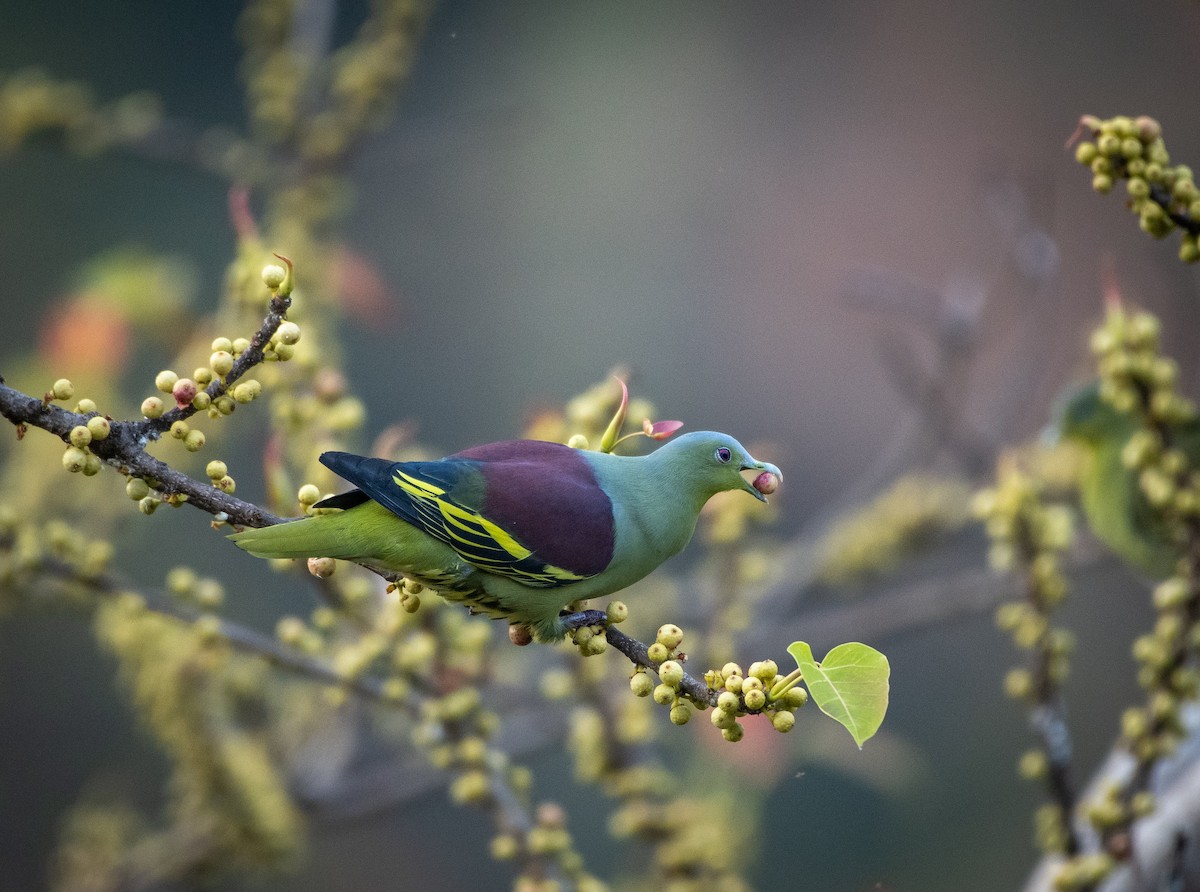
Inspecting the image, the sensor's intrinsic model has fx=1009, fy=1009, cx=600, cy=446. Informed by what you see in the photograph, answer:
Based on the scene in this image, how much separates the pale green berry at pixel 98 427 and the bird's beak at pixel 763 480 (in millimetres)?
482

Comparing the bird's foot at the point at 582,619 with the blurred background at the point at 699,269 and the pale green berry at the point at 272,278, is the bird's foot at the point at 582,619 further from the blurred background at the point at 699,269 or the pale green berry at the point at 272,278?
the blurred background at the point at 699,269

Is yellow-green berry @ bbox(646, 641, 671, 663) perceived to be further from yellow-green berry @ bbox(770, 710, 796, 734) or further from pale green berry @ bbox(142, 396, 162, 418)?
pale green berry @ bbox(142, 396, 162, 418)

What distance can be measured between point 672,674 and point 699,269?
1901 mm

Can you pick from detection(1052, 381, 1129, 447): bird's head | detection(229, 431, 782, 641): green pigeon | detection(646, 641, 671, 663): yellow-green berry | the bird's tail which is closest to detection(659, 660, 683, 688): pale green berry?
detection(646, 641, 671, 663): yellow-green berry

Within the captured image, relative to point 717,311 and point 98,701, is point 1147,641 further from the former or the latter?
point 98,701

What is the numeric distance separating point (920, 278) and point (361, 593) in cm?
182

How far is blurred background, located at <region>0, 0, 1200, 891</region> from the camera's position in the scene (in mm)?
2199

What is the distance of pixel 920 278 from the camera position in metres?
2.49

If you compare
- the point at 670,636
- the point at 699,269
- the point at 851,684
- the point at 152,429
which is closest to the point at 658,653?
the point at 670,636

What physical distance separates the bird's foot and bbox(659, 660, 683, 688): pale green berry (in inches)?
6.4

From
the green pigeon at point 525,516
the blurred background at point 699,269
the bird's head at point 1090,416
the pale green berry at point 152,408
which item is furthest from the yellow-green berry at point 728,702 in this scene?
the blurred background at point 699,269

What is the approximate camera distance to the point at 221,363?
2.31 ft

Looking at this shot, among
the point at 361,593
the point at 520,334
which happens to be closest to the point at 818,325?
the point at 520,334

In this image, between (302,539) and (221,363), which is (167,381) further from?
(302,539)
